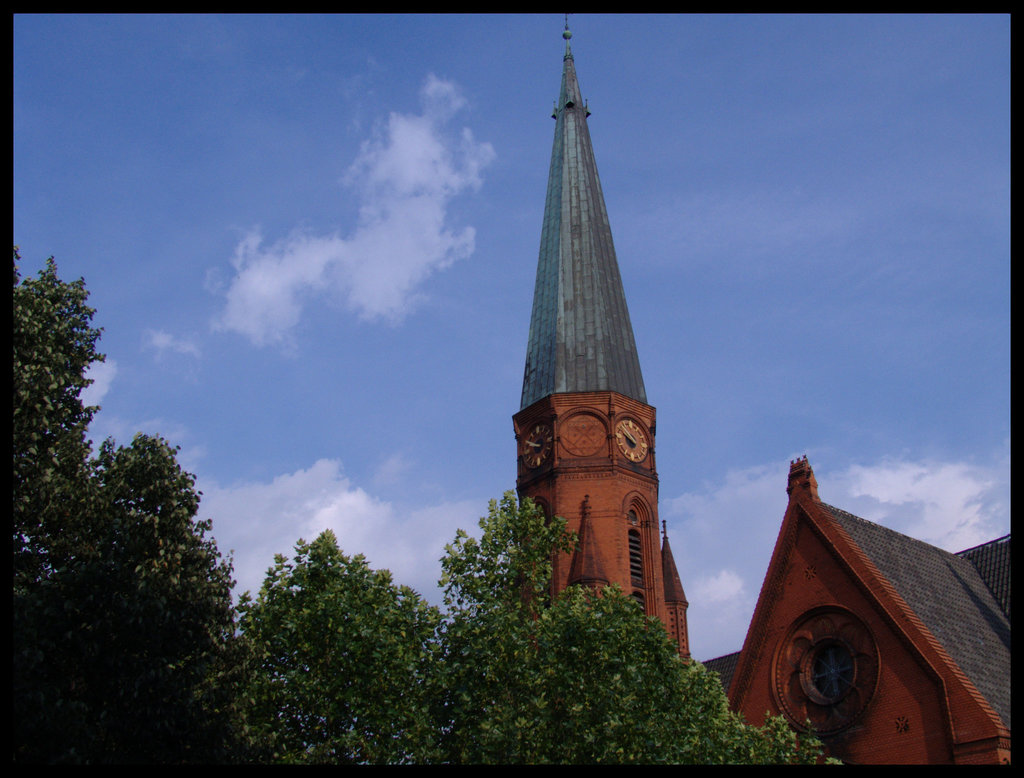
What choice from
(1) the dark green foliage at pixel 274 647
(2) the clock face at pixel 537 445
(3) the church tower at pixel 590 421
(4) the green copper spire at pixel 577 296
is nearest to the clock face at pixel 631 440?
(3) the church tower at pixel 590 421

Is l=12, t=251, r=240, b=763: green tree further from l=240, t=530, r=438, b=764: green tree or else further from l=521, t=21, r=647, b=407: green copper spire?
l=521, t=21, r=647, b=407: green copper spire

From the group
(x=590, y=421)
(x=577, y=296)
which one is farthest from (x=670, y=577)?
(x=577, y=296)

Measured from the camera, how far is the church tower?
47031mm

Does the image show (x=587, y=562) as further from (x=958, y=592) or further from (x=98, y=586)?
(x=98, y=586)

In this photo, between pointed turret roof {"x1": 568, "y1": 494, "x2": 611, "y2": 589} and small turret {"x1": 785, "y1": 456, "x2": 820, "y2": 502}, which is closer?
small turret {"x1": 785, "y1": 456, "x2": 820, "y2": 502}

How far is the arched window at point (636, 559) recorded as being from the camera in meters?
47.5

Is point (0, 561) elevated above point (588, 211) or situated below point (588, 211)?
below

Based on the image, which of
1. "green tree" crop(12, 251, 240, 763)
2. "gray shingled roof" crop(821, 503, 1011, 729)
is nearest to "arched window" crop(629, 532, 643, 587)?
"gray shingled roof" crop(821, 503, 1011, 729)

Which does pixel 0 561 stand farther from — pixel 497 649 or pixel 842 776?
pixel 497 649

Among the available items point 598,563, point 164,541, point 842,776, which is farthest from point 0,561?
point 598,563

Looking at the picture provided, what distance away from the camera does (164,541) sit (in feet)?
64.5

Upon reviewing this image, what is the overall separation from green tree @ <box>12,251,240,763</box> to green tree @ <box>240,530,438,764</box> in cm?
Result: 249
